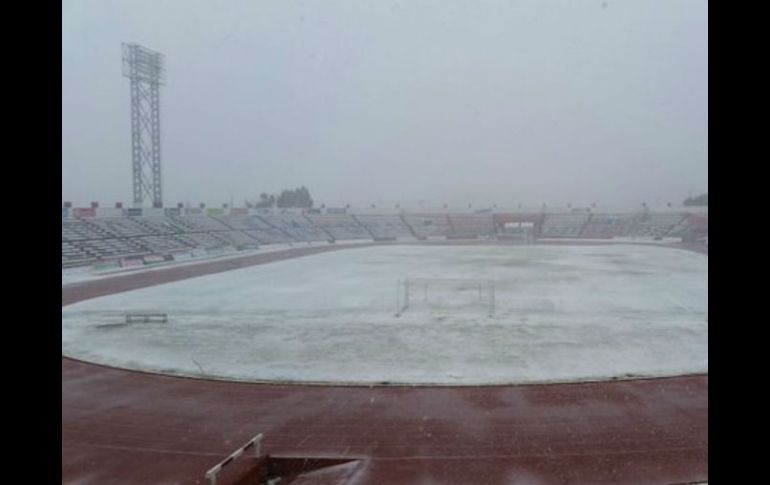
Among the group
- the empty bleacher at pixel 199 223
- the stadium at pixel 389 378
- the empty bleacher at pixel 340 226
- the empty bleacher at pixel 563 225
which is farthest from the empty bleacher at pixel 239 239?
the empty bleacher at pixel 563 225

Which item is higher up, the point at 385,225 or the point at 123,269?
the point at 385,225

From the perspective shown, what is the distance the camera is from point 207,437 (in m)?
6.63

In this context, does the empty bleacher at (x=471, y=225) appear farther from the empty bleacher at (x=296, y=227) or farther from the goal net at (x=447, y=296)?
the goal net at (x=447, y=296)

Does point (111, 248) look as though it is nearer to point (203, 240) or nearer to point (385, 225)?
point (203, 240)

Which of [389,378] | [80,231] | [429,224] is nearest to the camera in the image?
[389,378]

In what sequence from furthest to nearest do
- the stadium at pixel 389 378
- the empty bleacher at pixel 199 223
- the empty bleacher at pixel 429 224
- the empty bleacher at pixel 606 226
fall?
the empty bleacher at pixel 429 224 → the empty bleacher at pixel 606 226 → the empty bleacher at pixel 199 223 → the stadium at pixel 389 378

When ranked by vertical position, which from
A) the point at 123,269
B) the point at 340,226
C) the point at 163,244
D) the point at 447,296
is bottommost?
the point at 447,296

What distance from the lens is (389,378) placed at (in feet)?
29.3

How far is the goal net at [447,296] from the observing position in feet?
51.1

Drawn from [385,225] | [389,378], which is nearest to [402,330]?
[389,378]

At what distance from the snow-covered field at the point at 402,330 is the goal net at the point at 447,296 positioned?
3.9 inches

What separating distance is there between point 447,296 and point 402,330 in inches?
211

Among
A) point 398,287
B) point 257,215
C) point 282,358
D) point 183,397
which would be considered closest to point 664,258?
point 398,287
